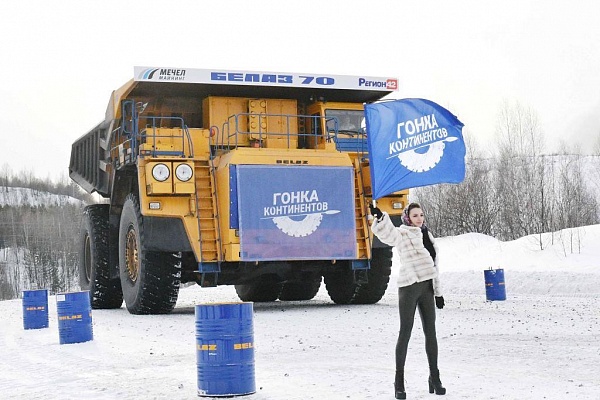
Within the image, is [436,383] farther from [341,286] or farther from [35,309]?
[35,309]

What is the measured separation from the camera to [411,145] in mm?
10234

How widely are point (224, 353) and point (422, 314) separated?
1797 mm

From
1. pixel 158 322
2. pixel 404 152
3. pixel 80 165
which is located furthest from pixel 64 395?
pixel 80 165

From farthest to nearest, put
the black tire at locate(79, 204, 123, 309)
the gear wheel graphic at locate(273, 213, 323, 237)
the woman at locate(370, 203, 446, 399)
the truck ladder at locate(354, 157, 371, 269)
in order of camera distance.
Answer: the black tire at locate(79, 204, 123, 309), the truck ladder at locate(354, 157, 371, 269), the gear wheel graphic at locate(273, 213, 323, 237), the woman at locate(370, 203, 446, 399)

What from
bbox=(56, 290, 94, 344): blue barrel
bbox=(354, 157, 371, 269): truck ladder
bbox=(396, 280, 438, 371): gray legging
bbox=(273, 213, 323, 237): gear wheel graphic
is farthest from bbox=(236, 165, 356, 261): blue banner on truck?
bbox=(396, 280, 438, 371): gray legging

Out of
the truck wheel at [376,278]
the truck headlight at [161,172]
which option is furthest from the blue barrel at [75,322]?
the truck wheel at [376,278]

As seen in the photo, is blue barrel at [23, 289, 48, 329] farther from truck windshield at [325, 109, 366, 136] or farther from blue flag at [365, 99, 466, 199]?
blue flag at [365, 99, 466, 199]

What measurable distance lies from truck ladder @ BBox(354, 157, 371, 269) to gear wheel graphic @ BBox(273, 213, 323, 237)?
91 centimetres

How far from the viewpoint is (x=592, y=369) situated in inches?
340

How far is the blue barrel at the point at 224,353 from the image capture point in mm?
7398

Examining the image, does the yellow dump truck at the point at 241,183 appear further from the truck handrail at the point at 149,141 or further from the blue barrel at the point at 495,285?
the blue barrel at the point at 495,285

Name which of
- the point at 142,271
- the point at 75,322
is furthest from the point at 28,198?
the point at 75,322

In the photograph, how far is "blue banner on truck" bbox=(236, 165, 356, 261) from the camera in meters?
14.7

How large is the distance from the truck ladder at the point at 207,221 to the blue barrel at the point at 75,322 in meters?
2.45
